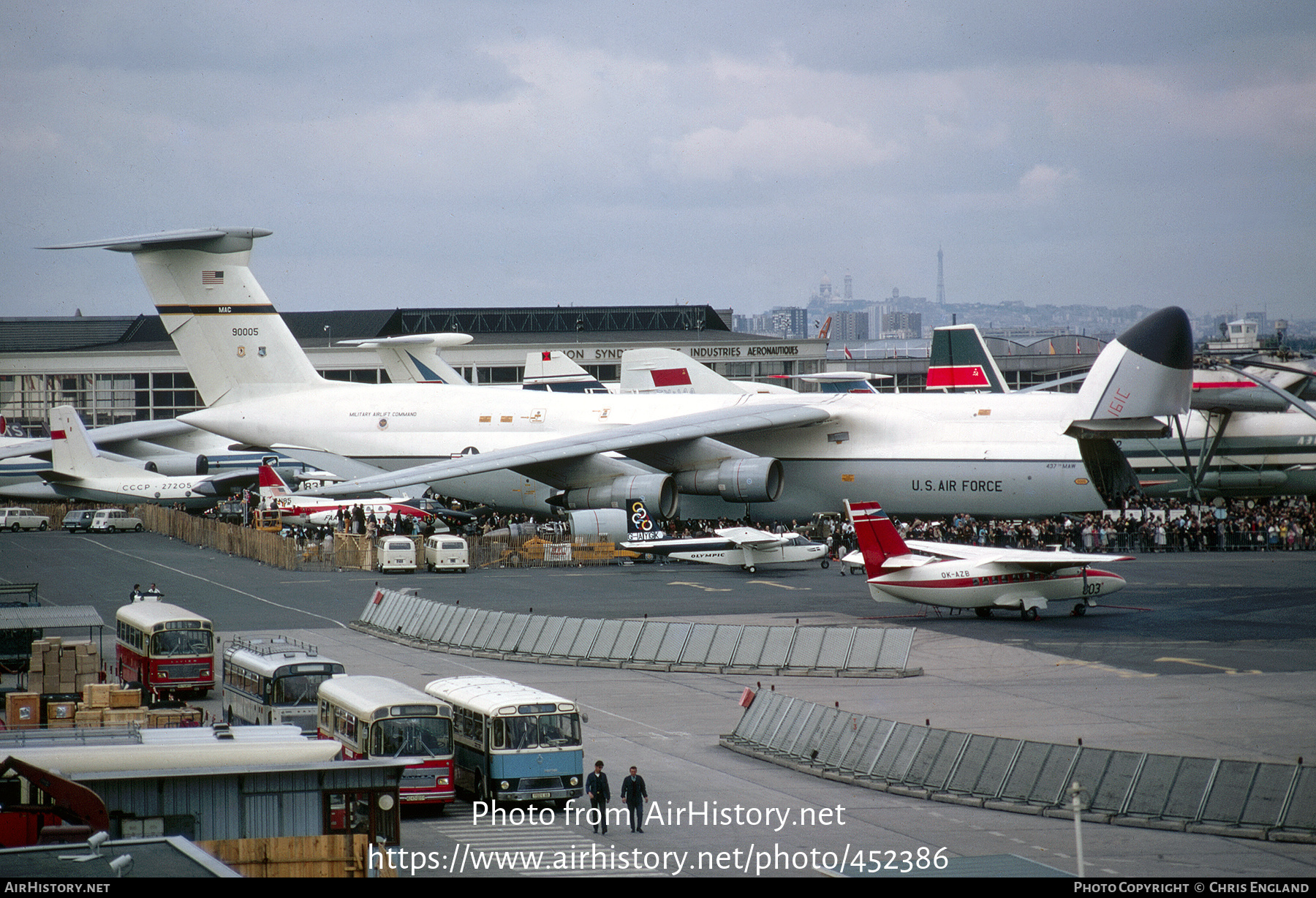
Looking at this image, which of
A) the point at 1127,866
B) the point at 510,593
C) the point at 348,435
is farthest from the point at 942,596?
the point at 348,435

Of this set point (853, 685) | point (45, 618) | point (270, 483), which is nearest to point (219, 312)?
point (270, 483)

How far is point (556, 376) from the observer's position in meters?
63.8

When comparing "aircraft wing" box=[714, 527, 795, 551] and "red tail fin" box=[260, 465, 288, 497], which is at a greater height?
"red tail fin" box=[260, 465, 288, 497]

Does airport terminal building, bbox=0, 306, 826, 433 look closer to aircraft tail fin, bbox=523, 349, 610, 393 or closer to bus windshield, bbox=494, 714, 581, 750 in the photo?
aircraft tail fin, bbox=523, 349, 610, 393

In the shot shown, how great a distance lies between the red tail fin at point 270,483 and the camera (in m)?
50.2

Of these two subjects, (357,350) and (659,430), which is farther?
(357,350)

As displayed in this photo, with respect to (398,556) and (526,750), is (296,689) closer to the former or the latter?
(526,750)

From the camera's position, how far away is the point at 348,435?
154ft

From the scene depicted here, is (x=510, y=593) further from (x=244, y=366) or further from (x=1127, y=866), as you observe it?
(x=1127, y=866)

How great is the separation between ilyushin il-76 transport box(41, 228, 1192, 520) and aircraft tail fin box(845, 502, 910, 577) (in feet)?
24.1

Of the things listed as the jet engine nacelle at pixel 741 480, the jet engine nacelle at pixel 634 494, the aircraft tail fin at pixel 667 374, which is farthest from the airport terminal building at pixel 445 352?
the jet engine nacelle at pixel 741 480

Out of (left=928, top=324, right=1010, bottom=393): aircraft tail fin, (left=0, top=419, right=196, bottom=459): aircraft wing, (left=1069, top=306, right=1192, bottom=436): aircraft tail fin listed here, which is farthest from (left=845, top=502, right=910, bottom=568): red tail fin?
(left=0, top=419, right=196, bottom=459): aircraft wing

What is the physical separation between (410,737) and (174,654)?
905 cm

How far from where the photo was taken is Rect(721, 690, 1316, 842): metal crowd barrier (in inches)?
558
